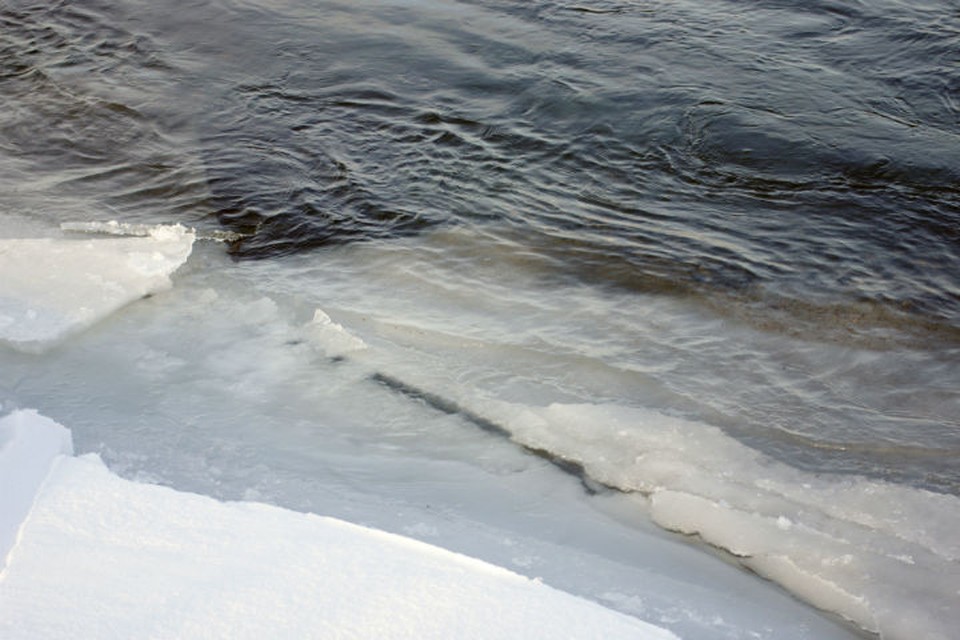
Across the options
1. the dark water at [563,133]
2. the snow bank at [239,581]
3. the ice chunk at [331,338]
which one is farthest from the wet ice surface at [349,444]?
the dark water at [563,133]

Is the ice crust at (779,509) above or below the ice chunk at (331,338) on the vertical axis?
above

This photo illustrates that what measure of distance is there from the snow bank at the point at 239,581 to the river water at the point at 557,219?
266 millimetres

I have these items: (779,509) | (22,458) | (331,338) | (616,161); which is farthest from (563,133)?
(22,458)

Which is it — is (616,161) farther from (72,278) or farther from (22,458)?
(22,458)

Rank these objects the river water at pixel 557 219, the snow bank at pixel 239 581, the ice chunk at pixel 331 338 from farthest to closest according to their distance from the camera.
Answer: the ice chunk at pixel 331 338 → the river water at pixel 557 219 → the snow bank at pixel 239 581

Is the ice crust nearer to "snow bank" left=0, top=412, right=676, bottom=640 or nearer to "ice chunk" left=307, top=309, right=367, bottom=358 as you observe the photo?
"ice chunk" left=307, top=309, right=367, bottom=358

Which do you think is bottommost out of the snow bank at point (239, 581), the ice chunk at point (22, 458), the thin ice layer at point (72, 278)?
the thin ice layer at point (72, 278)

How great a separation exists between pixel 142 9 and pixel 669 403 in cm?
540

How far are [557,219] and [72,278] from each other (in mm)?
1859

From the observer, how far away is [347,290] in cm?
384

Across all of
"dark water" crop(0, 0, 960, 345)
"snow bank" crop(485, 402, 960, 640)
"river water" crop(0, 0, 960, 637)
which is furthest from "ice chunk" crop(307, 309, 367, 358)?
"dark water" crop(0, 0, 960, 345)

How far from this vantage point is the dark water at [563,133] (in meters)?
4.11

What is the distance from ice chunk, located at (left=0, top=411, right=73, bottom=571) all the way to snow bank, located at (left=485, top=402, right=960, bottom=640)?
116cm

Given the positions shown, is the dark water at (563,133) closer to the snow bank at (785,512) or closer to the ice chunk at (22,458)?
the snow bank at (785,512)
